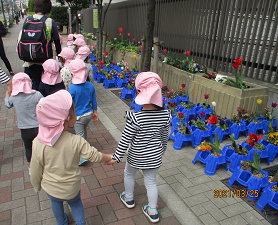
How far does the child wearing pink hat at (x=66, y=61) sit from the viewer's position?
423cm

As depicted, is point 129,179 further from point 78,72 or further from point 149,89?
point 78,72

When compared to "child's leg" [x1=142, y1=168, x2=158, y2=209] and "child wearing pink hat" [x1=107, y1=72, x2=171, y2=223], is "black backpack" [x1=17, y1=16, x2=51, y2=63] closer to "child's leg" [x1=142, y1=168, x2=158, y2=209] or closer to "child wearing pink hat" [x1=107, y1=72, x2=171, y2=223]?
"child wearing pink hat" [x1=107, y1=72, x2=171, y2=223]

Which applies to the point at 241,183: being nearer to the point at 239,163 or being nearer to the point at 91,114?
the point at 239,163

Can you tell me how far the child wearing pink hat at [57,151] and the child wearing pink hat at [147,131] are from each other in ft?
1.21

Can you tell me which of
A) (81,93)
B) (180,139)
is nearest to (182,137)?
(180,139)

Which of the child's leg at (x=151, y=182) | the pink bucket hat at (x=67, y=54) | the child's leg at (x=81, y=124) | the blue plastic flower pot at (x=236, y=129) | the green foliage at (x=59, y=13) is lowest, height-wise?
the blue plastic flower pot at (x=236, y=129)

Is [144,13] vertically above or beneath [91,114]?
above

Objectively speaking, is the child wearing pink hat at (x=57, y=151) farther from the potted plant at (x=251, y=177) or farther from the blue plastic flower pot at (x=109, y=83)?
the blue plastic flower pot at (x=109, y=83)

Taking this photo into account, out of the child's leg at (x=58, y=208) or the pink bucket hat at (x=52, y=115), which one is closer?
the pink bucket hat at (x=52, y=115)

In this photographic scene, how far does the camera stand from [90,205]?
2756 millimetres

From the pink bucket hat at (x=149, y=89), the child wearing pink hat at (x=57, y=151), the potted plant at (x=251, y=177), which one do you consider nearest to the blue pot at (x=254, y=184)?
the potted plant at (x=251, y=177)

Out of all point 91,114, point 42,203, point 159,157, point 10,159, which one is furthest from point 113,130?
point 159,157

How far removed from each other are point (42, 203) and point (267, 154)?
10.8 ft

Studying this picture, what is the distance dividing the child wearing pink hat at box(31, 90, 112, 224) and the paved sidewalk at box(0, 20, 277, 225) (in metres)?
0.78
